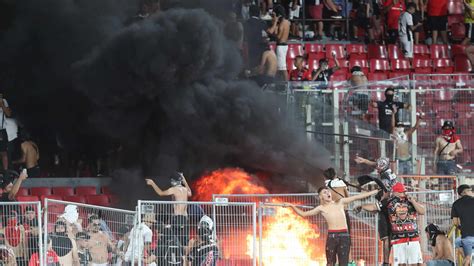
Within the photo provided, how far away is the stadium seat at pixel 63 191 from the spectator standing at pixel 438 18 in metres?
10.2

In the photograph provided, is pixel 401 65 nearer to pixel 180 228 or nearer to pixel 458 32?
pixel 458 32

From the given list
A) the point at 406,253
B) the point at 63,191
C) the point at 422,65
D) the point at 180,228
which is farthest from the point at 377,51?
the point at 180,228

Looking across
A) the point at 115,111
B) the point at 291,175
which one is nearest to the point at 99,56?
the point at 115,111

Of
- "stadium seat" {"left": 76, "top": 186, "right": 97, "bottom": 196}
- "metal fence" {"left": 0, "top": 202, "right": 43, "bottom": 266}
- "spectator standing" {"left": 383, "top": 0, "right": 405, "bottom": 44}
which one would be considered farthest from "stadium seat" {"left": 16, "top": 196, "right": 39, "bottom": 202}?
"spectator standing" {"left": 383, "top": 0, "right": 405, "bottom": 44}

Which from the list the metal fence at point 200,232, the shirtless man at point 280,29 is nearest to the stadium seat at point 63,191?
the metal fence at point 200,232

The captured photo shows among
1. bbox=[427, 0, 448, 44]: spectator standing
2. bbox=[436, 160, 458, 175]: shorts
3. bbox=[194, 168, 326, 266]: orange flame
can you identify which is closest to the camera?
bbox=[194, 168, 326, 266]: orange flame

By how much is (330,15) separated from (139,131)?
6.33 m

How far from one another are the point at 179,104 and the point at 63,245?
29.6ft

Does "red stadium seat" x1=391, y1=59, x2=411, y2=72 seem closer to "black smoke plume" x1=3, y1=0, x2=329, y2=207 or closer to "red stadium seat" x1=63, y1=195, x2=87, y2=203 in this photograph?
"black smoke plume" x1=3, y1=0, x2=329, y2=207

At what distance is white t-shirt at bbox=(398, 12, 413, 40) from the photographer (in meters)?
31.3

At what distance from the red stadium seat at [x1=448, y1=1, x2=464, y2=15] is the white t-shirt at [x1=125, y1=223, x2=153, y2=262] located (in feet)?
48.8

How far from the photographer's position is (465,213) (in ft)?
67.5

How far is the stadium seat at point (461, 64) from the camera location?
104ft

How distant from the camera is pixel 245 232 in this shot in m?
20.2
